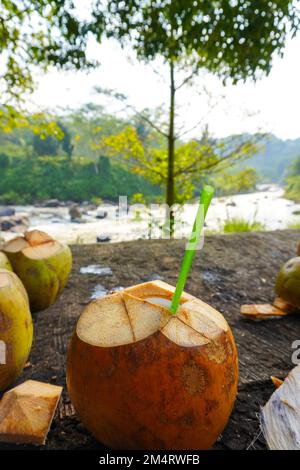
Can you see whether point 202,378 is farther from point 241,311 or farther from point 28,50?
point 28,50

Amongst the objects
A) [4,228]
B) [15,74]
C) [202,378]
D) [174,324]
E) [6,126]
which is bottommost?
[4,228]

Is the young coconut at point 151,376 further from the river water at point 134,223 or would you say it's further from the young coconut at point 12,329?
the river water at point 134,223

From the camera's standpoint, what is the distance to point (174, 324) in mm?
885

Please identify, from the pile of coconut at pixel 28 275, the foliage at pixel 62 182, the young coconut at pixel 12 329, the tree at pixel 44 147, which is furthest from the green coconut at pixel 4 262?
the tree at pixel 44 147

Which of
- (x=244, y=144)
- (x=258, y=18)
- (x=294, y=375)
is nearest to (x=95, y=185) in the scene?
(x=244, y=144)

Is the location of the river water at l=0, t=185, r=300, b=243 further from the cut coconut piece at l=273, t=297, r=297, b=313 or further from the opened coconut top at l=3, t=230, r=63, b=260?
the opened coconut top at l=3, t=230, r=63, b=260

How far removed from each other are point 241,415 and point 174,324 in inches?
19.6

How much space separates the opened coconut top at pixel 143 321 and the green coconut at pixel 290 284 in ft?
3.48

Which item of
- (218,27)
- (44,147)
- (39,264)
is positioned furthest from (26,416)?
(44,147)

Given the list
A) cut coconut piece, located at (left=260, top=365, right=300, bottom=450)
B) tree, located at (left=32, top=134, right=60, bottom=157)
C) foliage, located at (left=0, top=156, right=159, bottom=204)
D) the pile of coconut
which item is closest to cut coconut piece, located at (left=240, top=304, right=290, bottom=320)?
cut coconut piece, located at (left=260, top=365, right=300, bottom=450)

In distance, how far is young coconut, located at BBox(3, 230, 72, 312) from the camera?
174 cm

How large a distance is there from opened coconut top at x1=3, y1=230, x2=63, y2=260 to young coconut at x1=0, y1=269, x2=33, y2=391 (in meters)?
0.57

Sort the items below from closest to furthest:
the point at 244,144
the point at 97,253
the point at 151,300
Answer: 1. the point at 151,300
2. the point at 97,253
3. the point at 244,144

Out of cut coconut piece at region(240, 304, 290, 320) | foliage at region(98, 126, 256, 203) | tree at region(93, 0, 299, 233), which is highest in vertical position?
tree at region(93, 0, 299, 233)
